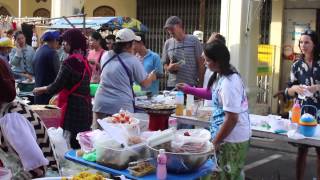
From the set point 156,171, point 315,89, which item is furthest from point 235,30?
point 156,171

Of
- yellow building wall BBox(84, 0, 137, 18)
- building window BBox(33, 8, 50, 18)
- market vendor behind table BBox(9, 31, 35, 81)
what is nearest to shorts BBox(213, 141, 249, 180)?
market vendor behind table BBox(9, 31, 35, 81)

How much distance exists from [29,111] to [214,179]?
170cm

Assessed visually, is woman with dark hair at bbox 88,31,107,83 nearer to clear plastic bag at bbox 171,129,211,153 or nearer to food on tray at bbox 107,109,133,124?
food on tray at bbox 107,109,133,124

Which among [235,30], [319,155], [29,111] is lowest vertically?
[319,155]

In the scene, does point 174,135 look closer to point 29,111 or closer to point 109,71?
point 29,111

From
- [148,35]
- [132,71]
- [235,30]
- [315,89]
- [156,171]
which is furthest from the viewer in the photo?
[148,35]

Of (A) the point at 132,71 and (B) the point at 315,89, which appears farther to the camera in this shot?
(B) the point at 315,89

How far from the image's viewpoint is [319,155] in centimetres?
525

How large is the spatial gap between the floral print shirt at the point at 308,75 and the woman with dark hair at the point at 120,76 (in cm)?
184

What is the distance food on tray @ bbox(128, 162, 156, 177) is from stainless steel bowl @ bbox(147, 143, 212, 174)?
90mm

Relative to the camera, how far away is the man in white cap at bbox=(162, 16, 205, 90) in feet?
22.2

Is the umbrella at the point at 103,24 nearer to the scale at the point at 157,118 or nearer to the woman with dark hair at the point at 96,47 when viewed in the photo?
the woman with dark hair at the point at 96,47

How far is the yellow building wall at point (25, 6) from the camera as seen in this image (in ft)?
52.5

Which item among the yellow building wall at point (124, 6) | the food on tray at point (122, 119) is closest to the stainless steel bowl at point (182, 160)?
the food on tray at point (122, 119)
